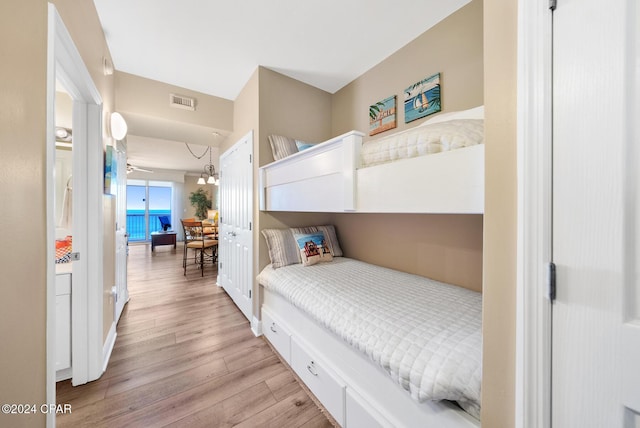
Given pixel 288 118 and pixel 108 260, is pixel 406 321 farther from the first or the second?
pixel 108 260

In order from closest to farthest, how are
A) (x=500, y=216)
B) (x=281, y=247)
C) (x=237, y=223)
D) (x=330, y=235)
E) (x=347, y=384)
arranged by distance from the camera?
(x=500, y=216), (x=347, y=384), (x=281, y=247), (x=330, y=235), (x=237, y=223)

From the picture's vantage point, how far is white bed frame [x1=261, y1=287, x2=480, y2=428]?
0.93m

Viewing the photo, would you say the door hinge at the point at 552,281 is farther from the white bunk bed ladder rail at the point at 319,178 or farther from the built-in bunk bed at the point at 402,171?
the white bunk bed ladder rail at the point at 319,178

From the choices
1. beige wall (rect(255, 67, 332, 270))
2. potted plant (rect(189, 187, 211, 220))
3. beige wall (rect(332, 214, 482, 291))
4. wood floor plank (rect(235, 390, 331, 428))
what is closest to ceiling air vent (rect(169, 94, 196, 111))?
beige wall (rect(255, 67, 332, 270))

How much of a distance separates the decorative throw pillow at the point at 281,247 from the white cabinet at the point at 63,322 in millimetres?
1423

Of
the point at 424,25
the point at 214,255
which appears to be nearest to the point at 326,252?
the point at 424,25

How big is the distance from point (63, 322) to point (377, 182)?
7.51 feet

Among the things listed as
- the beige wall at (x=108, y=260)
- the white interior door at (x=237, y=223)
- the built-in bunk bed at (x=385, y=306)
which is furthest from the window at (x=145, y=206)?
the built-in bunk bed at (x=385, y=306)

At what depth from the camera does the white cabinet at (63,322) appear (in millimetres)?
1561

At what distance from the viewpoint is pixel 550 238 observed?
591 mm

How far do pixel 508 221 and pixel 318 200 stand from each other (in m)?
1.08

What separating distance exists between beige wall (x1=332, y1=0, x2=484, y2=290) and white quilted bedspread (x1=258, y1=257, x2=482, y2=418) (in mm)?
176

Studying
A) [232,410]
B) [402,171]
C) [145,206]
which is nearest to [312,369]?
[232,410]

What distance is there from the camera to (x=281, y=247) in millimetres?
2225
